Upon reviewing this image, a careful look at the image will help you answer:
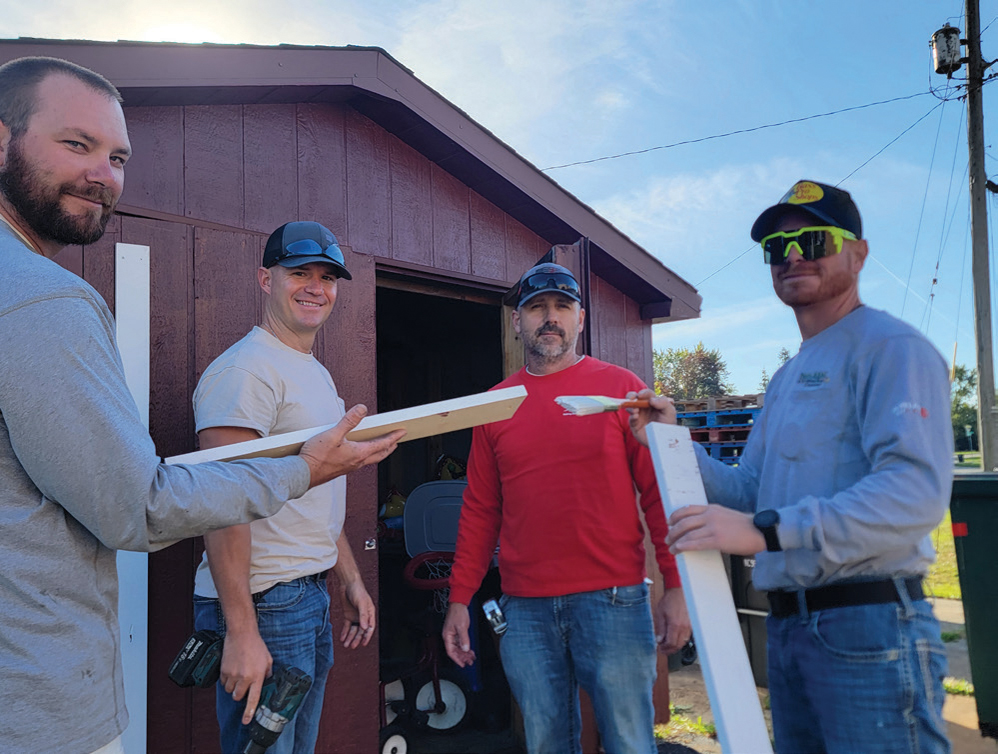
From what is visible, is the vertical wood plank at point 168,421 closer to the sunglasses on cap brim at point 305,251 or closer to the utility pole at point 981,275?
the sunglasses on cap brim at point 305,251

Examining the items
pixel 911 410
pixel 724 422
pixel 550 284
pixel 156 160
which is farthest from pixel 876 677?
pixel 724 422

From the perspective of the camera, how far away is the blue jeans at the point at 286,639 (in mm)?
1830

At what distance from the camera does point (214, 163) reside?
286cm

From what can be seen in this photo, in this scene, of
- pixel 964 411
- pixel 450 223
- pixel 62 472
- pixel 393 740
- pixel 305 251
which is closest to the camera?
pixel 62 472

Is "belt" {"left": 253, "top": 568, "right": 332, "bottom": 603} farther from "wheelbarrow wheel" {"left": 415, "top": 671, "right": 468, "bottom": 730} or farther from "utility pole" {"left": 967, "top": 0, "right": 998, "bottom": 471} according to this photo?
"utility pole" {"left": 967, "top": 0, "right": 998, "bottom": 471}

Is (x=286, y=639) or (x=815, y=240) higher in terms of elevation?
(x=815, y=240)

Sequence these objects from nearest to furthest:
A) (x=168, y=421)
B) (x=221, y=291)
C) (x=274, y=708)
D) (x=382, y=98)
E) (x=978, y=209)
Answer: (x=274, y=708), (x=168, y=421), (x=221, y=291), (x=382, y=98), (x=978, y=209)

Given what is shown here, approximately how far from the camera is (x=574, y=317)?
264 cm

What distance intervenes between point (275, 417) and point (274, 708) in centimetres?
79

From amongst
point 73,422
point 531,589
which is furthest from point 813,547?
point 73,422

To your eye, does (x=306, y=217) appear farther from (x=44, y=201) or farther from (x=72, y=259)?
(x=44, y=201)

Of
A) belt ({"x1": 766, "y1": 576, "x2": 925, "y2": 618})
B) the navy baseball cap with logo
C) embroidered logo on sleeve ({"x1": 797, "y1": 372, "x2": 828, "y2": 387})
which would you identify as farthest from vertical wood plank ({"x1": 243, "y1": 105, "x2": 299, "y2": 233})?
belt ({"x1": 766, "y1": 576, "x2": 925, "y2": 618})

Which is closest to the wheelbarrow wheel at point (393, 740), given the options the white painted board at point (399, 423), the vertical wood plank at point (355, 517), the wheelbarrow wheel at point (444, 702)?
the vertical wood plank at point (355, 517)

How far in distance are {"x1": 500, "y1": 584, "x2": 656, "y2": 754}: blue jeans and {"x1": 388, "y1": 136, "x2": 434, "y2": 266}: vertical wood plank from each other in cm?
201
